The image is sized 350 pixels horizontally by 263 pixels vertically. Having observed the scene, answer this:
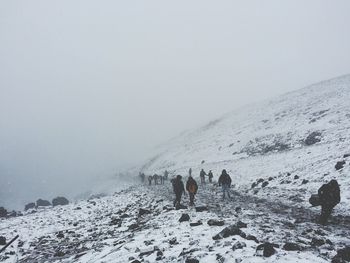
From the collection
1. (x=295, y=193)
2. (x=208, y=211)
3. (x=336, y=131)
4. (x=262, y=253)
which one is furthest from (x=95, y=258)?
(x=336, y=131)

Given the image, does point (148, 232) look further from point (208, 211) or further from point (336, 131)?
point (336, 131)

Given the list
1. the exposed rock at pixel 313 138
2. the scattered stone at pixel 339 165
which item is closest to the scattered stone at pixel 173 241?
the scattered stone at pixel 339 165

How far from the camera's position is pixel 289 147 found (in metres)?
48.2

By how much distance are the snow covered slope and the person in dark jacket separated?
4855 millimetres

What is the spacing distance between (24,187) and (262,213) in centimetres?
15015

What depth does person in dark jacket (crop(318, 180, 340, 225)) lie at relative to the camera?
15.1 meters

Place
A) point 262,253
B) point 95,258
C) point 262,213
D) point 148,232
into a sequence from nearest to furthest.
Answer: point 262,253 → point 95,258 → point 148,232 → point 262,213

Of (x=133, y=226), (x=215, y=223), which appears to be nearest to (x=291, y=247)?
(x=215, y=223)

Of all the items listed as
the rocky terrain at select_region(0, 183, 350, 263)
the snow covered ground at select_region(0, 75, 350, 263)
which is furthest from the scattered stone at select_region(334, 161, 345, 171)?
the rocky terrain at select_region(0, 183, 350, 263)

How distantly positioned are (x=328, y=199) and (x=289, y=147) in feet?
112

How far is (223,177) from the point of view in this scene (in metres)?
25.8

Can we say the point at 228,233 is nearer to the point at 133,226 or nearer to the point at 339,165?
the point at 133,226

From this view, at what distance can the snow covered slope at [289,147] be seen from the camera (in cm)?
2850

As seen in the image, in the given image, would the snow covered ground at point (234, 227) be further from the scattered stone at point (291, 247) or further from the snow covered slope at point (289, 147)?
the snow covered slope at point (289, 147)
